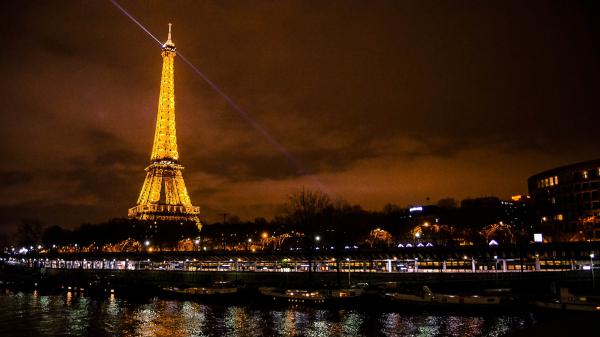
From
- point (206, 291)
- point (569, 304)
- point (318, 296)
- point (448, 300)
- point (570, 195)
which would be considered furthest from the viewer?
point (570, 195)

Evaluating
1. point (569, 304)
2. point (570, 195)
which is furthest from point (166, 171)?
point (569, 304)

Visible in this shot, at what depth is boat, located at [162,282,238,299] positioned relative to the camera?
70062 mm

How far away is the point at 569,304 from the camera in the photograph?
45.0m

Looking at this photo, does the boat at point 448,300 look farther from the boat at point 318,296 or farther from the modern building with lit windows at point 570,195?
the modern building with lit windows at point 570,195

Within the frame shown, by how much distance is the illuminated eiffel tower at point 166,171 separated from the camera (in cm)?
16512

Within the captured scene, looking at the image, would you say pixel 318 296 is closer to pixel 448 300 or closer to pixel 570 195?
pixel 448 300

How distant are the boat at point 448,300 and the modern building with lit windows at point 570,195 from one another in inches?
3320

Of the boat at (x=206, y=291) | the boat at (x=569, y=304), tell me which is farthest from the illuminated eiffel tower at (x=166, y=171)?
the boat at (x=569, y=304)

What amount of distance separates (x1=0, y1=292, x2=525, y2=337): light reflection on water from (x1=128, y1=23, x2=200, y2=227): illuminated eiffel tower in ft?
338

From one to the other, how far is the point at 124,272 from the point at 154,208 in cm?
5452

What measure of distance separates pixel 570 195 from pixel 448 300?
338 feet

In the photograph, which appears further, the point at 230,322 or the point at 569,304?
the point at 230,322

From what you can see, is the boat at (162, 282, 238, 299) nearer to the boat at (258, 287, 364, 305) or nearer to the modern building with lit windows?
the boat at (258, 287, 364, 305)

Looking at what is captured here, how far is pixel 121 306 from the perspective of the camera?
211 ft
